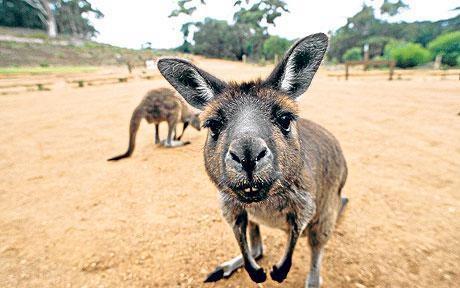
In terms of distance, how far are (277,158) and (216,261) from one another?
152 cm

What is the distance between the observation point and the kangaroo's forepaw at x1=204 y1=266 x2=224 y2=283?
251 centimetres

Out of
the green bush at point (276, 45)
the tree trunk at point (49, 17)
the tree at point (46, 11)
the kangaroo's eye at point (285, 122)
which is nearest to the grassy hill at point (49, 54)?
the tree trunk at point (49, 17)

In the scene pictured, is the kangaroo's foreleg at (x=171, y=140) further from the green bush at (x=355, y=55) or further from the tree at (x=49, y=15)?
the tree at (x=49, y=15)

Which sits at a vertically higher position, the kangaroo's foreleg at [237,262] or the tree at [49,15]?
the tree at [49,15]

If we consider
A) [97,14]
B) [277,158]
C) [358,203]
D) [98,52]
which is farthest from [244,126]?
[97,14]

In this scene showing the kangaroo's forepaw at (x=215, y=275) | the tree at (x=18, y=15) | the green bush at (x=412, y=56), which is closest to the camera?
the kangaroo's forepaw at (x=215, y=275)

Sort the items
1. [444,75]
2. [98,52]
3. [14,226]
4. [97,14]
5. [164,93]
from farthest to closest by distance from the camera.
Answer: [97,14], [98,52], [444,75], [164,93], [14,226]

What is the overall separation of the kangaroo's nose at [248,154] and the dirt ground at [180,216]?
4.73 feet

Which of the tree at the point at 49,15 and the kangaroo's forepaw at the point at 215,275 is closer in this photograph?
the kangaroo's forepaw at the point at 215,275

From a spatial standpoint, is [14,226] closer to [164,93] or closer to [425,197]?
[164,93]

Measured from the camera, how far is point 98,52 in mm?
39812

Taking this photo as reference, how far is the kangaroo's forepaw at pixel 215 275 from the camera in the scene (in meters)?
2.51

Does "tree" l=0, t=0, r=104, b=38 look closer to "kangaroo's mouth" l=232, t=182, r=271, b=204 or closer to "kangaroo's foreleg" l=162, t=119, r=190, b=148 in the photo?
"kangaroo's foreleg" l=162, t=119, r=190, b=148

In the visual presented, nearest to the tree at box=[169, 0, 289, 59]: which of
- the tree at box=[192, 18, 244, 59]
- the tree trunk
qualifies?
the tree at box=[192, 18, 244, 59]
